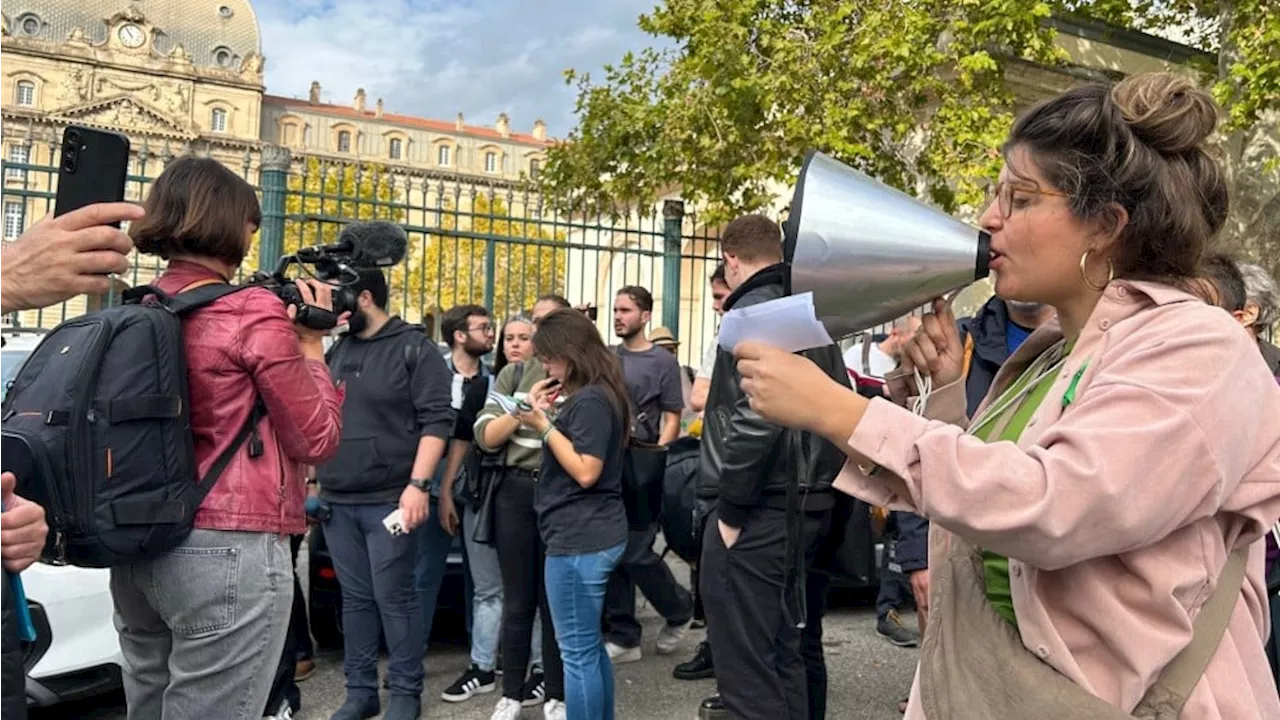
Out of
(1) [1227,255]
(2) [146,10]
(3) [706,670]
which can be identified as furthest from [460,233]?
(2) [146,10]

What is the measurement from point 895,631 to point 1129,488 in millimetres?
5366

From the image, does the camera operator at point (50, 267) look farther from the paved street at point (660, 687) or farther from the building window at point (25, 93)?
the building window at point (25, 93)

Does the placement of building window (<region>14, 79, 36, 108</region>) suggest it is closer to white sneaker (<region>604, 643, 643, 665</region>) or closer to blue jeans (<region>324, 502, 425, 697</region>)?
white sneaker (<region>604, 643, 643, 665</region>)

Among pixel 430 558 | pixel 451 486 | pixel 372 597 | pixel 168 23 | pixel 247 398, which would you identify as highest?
pixel 168 23

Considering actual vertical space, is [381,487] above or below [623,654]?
above

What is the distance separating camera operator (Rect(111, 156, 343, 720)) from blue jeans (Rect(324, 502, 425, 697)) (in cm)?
171

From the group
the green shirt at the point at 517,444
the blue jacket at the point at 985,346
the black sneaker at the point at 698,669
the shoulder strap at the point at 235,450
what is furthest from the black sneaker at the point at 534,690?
the shoulder strap at the point at 235,450

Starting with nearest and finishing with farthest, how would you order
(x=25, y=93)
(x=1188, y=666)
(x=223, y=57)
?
(x=1188, y=666)
(x=25, y=93)
(x=223, y=57)

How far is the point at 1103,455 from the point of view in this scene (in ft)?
4.10

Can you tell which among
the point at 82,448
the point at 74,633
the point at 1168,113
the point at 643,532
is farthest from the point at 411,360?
the point at 1168,113

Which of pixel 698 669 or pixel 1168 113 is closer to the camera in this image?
pixel 1168 113

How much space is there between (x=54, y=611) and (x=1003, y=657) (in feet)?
13.2

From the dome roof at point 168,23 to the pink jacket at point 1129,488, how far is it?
83.3 m

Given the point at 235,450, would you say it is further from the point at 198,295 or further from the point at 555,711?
the point at 555,711
